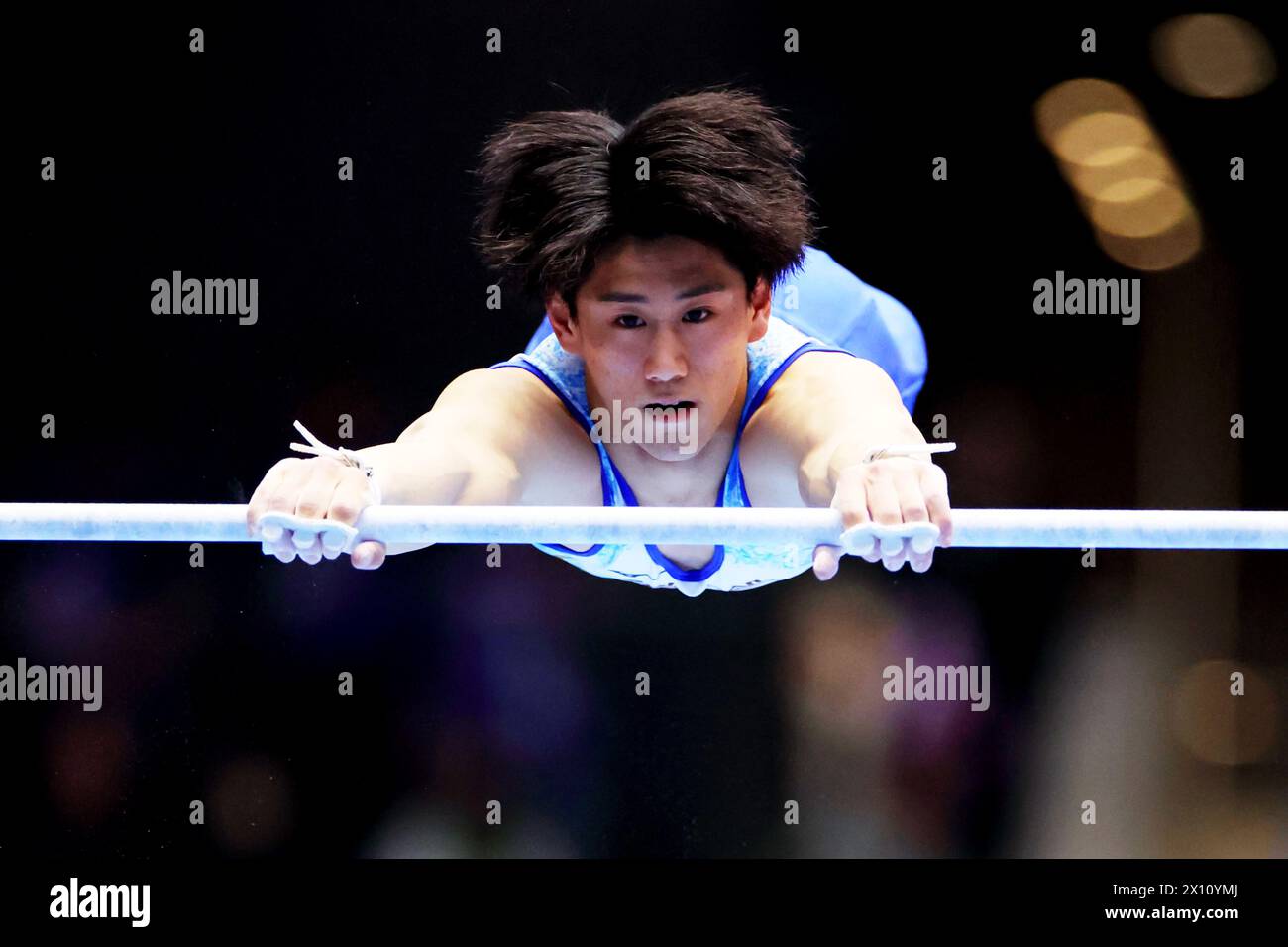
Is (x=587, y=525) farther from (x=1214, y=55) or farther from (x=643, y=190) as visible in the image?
(x=1214, y=55)

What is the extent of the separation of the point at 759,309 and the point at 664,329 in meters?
0.20

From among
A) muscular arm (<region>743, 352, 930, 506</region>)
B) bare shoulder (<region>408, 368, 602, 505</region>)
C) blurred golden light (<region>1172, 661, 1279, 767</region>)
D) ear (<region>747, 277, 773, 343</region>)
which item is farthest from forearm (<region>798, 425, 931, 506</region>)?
blurred golden light (<region>1172, 661, 1279, 767</region>)

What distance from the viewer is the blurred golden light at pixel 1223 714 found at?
3.57 metres

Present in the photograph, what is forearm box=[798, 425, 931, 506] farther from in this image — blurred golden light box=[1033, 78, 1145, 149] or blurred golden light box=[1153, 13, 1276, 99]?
blurred golden light box=[1153, 13, 1276, 99]

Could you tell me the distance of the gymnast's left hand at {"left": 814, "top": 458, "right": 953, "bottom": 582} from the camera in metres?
1.33

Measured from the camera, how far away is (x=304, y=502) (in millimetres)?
1341

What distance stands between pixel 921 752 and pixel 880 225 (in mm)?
1534

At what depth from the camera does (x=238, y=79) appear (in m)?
3.21

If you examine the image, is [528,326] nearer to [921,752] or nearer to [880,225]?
[880,225]

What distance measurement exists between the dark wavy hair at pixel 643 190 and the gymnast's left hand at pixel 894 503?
594 mm

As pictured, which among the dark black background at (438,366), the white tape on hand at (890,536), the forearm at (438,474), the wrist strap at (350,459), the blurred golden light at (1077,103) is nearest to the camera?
the white tape on hand at (890,536)

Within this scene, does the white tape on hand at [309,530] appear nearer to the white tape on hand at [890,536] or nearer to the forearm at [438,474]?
the forearm at [438,474]

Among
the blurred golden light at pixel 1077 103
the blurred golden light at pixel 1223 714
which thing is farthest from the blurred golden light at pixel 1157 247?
the blurred golden light at pixel 1223 714

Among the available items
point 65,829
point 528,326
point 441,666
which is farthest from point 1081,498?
point 65,829
